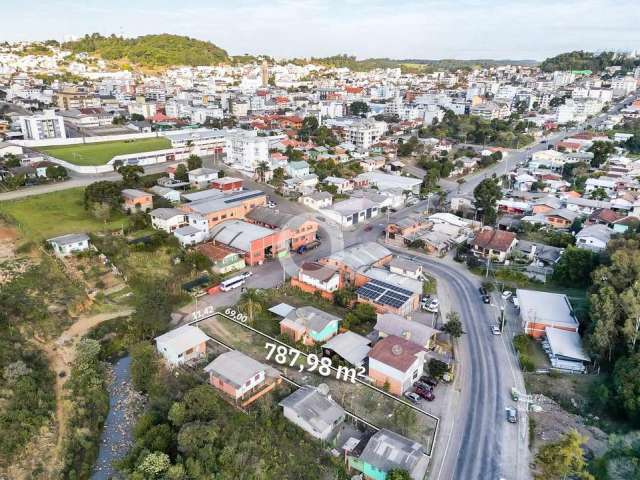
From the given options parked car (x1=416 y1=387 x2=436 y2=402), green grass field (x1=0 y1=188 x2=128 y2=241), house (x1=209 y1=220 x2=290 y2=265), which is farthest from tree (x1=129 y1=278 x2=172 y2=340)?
parked car (x1=416 y1=387 x2=436 y2=402)

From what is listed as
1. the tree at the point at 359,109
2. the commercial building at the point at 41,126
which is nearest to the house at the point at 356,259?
the commercial building at the point at 41,126

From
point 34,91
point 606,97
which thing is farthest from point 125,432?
point 606,97

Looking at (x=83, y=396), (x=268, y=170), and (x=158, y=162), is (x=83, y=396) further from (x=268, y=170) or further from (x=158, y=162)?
(x=158, y=162)

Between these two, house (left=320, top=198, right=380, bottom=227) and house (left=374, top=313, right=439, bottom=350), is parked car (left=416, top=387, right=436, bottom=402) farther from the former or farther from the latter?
house (left=320, top=198, right=380, bottom=227)

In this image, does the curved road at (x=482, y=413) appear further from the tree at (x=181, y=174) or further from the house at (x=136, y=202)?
the tree at (x=181, y=174)

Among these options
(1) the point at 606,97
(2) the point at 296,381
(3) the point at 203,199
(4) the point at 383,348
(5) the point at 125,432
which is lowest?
(5) the point at 125,432
